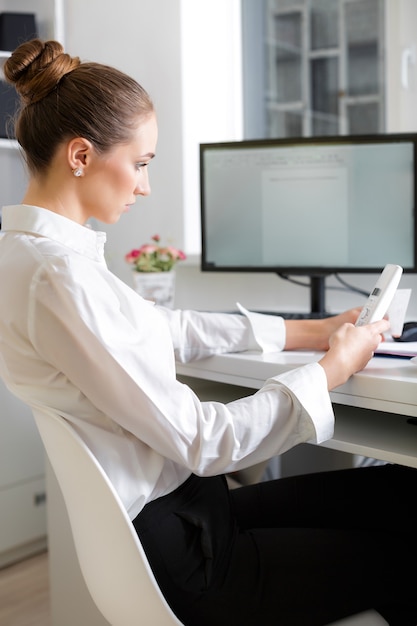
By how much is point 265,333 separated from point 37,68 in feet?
2.02

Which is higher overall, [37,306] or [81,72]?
[81,72]

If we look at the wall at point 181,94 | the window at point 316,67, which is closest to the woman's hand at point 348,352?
the wall at point 181,94

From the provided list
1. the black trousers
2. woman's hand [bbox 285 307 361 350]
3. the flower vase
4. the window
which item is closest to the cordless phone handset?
woman's hand [bbox 285 307 361 350]

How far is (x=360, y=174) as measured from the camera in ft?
5.44

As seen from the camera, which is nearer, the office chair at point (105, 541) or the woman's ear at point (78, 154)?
the office chair at point (105, 541)

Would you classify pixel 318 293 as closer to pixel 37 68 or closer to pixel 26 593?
pixel 37 68

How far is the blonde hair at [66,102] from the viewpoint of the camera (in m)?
0.97

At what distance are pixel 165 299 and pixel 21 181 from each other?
0.91 meters

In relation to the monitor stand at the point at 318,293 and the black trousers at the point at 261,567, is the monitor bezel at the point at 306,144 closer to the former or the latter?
the monitor stand at the point at 318,293

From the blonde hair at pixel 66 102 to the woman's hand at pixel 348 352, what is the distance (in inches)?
15.8

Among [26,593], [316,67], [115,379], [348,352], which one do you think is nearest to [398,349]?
[348,352]

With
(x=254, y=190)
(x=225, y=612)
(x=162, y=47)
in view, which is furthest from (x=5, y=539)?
(x=162, y=47)

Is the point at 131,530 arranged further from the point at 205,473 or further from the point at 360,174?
the point at 360,174

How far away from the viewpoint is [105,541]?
0.89 meters
